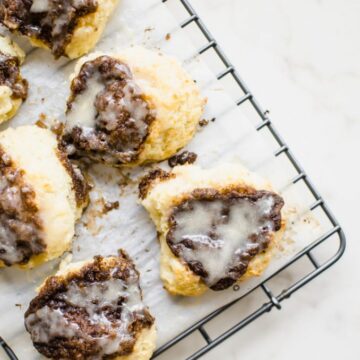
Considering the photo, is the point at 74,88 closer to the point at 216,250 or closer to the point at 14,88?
the point at 14,88

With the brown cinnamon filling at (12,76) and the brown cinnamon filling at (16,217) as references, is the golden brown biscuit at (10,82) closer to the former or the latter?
the brown cinnamon filling at (12,76)

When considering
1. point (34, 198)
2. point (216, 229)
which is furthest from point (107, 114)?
point (216, 229)

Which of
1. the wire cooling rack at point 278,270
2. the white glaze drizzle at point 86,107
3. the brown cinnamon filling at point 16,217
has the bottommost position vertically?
the wire cooling rack at point 278,270

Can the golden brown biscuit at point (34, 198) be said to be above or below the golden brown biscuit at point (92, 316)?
above

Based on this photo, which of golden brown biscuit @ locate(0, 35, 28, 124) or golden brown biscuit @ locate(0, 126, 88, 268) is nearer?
golden brown biscuit @ locate(0, 126, 88, 268)

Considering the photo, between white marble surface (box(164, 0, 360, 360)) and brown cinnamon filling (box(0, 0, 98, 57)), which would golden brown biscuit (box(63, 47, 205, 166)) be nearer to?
brown cinnamon filling (box(0, 0, 98, 57))

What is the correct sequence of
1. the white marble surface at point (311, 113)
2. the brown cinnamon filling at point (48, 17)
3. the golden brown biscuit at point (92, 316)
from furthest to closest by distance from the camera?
the white marble surface at point (311, 113), the brown cinnamon filling at point (48, 17), the golden brown biscuit at point (92, 316)

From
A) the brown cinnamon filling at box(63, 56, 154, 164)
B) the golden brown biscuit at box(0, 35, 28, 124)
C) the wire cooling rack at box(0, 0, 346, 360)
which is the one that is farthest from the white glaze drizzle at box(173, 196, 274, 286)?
the golden brown biscuit at box(0, 35, 28, 124)

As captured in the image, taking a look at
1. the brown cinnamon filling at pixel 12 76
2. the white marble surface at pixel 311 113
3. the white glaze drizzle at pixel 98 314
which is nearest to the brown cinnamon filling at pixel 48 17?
the brown cinnamon filling at pixel 12 76
